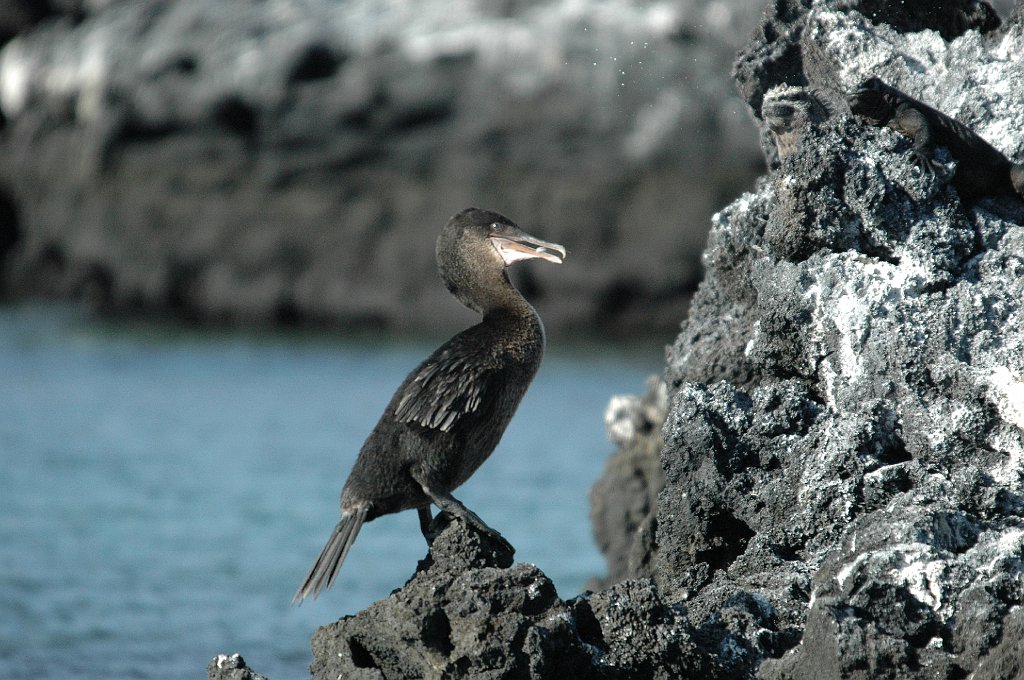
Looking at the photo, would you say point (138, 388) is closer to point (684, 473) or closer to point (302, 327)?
point (302, 327)

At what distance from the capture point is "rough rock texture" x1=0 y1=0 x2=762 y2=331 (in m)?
18.7

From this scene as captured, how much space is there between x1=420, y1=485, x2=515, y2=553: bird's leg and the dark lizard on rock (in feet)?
5.82

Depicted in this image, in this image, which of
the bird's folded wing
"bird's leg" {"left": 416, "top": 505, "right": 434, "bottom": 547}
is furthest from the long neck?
"bird's leg" {"left": 416, "top": 505, "right": 434, "bottom": 547}

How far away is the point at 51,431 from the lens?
1309 cm

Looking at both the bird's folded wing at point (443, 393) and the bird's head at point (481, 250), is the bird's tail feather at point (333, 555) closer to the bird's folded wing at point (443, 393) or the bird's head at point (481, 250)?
the bird's folded wing at point (443, 393)

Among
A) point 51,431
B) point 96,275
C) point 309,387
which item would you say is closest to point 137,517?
point 51,431

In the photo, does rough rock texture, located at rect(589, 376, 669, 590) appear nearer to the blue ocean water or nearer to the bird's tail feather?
the blue ocean water

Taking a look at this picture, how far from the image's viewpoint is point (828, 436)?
448 cm

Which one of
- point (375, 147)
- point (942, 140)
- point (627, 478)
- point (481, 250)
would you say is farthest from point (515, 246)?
point (375, 147)

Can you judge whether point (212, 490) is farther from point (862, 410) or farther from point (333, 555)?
point (862, 410)

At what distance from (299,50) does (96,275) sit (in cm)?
519

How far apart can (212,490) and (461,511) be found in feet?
21.8

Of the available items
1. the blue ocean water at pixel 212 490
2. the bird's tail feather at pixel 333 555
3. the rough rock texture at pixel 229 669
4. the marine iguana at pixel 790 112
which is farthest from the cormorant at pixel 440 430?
the blue ocean water at pixel 212 490

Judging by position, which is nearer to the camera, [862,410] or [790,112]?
[862,410]
